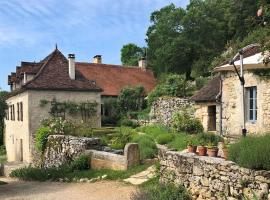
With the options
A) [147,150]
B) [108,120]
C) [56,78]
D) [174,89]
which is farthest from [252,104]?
[108,120]

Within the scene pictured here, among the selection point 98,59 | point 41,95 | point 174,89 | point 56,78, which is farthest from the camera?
point 98,59

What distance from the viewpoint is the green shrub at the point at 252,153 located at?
23.2ft

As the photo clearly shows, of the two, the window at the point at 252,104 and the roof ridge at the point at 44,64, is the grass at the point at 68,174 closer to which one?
the window at the point at 252,104

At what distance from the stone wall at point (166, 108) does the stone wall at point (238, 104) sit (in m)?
9.41

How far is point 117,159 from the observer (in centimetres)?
1430

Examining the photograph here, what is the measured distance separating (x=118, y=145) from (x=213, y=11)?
27.3 metres

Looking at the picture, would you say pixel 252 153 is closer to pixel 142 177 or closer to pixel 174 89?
pixel 142 177

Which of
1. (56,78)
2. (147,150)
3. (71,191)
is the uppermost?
(56,78)

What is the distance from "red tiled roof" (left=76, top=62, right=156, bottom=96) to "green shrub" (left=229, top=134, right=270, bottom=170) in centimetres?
2980

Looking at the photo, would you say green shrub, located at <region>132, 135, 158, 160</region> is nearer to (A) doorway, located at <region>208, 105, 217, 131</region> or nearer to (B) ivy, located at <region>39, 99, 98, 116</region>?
(A) doorway, located at <region>208, 105, 217, 131</region>

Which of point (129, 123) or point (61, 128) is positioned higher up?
point (61, 128)

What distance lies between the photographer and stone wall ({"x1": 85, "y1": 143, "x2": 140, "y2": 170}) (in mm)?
13734

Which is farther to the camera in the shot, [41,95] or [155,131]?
[41,95]

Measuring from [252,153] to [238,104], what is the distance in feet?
32.6
